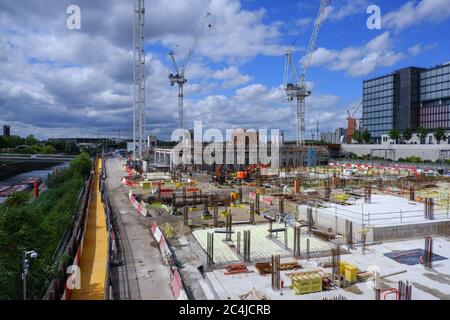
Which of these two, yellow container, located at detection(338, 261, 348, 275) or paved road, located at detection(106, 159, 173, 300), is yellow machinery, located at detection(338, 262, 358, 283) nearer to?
yellow container, located at detection(338, 261, 348, 275)

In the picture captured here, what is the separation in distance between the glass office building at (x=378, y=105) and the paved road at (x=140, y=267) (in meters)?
116

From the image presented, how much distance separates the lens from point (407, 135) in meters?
101

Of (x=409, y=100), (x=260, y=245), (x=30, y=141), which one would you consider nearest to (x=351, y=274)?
(x=260, y=245)

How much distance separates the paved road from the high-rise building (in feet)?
365

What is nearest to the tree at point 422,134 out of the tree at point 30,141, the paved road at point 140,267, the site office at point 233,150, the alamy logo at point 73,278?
the site office at point 233,150

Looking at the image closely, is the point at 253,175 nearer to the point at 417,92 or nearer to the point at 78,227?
the point at 78,227

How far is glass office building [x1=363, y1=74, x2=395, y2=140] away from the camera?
397 ft

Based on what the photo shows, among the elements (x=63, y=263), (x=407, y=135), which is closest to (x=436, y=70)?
(x=407, y=135)

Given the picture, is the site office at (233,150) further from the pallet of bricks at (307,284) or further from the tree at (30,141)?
the tree at (30,141)

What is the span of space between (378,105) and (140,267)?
128 m

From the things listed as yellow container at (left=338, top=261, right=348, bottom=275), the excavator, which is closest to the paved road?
yellow container at (left=338, top=261, right=348, bottom=275)
